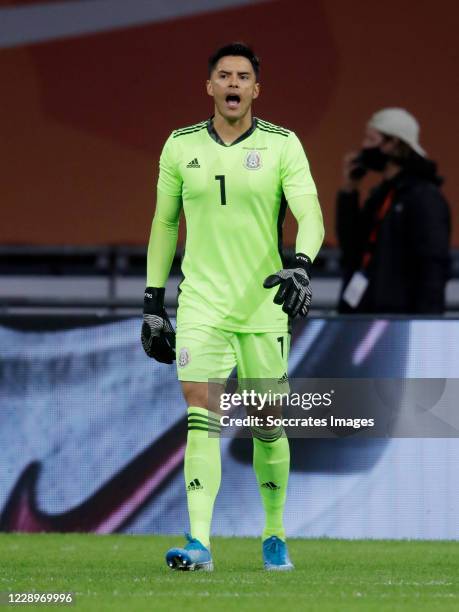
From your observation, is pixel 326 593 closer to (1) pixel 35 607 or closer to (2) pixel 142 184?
(1) pixel 35 607

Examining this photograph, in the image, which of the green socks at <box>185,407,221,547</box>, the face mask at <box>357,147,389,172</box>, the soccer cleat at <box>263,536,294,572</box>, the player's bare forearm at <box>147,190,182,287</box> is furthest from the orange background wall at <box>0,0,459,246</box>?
the green socks at <box>185,407,221,547</box>

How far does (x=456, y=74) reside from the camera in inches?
483

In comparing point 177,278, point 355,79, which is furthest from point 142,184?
point 355,79

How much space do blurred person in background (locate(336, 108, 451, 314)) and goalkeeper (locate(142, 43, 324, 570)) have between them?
214cm

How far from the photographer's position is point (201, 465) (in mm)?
7352

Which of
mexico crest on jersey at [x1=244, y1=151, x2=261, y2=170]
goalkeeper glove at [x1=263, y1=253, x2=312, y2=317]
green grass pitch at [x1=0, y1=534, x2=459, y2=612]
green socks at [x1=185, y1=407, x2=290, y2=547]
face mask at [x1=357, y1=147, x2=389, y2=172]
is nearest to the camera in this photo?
green grass pitch at [x1=0, y1=534, x2=459, y2=612]

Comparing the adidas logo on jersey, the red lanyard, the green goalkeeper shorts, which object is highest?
the red lanyard

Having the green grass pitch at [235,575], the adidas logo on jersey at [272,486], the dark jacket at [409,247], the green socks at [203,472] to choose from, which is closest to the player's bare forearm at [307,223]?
the green socks at [203,472]

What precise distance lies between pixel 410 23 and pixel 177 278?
232cm

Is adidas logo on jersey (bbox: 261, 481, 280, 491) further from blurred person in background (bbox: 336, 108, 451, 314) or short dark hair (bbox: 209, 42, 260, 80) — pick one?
blurred person in background (bbox: 336, 108, 451, 314)

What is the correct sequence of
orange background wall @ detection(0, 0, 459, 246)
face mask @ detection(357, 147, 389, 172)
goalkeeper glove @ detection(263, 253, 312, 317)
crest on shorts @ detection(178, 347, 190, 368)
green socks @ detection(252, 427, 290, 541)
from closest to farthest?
goalkeeper glove @ detection(263, 253, 312, 317)
crest on shorts @ detection(178, 347, 190, 368)
green socks @ detection(252, 427, 290, 541)
face mask @ detection(357, 147, 389, 172)
orange background wall @ detection(0, 0, 459, 246)

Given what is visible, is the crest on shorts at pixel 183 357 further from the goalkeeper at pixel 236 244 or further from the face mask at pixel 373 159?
the face mask at pixel 373 159

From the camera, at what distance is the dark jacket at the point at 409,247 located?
9.64 meters

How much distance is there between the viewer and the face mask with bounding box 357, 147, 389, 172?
32.6ft
